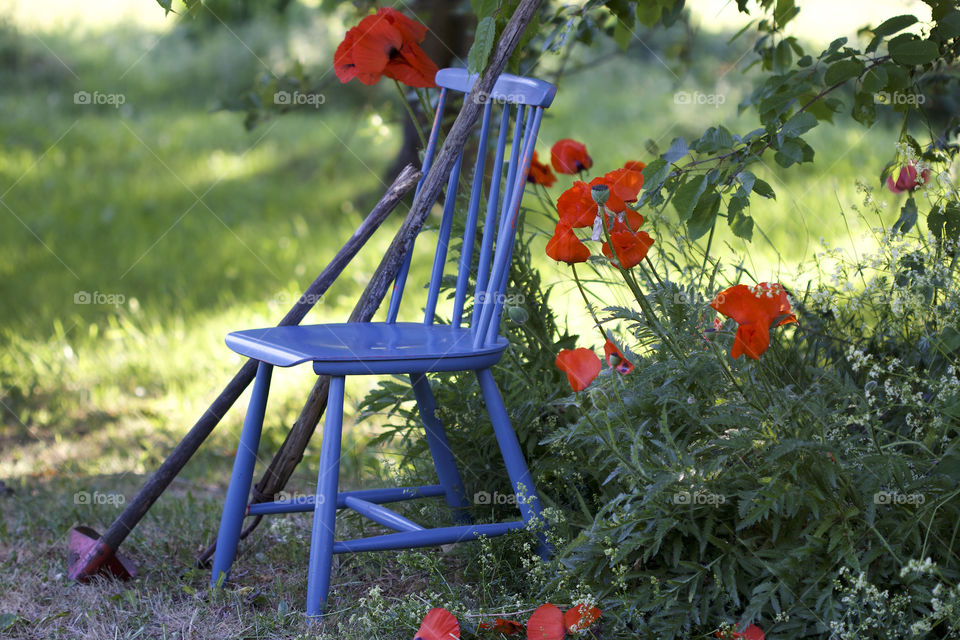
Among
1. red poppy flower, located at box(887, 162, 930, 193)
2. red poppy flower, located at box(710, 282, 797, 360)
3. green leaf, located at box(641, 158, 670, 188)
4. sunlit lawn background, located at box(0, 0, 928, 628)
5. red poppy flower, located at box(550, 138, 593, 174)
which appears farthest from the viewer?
sunlit lawn background, located at box(0, 0, 928, 628)

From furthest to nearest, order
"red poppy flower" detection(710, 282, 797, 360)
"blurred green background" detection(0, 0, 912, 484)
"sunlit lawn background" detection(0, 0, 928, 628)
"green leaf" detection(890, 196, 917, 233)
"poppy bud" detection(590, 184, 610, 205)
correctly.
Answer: "blurred green background" detection(0, 0, 912, 484) < "sunlit lawn background" detection(0, 0, 928, 628) < "green leaf" detection(890, 196, 917, 233) < "poppy bud" detection(590, 184, 610, 205) < "red poppy flower" detection(710, 282, 797, 360)

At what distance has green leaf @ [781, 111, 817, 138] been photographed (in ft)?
5.62

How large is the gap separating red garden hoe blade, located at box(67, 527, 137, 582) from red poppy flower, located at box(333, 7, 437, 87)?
1150 millimetres

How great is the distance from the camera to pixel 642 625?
163 centimetres

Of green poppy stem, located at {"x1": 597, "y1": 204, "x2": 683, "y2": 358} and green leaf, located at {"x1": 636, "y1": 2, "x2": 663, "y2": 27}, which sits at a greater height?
green leaf, located at {"x1": 636, "y1": 2, "x2": 663, "y2": 27}

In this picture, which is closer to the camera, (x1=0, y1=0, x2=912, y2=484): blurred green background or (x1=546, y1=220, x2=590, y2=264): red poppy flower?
(x1=546, y1=220, x2=590, y2=264): red poppy flower

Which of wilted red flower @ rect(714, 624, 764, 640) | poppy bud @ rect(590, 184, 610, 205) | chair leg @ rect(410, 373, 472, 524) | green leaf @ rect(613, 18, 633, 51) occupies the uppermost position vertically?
green leaf @ rect(613, 18, 633, 51)

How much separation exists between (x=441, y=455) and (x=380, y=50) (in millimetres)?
887

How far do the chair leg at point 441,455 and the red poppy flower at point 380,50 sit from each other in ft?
2.17

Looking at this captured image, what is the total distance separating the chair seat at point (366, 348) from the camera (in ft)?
5.68

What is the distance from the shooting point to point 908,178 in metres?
2.02

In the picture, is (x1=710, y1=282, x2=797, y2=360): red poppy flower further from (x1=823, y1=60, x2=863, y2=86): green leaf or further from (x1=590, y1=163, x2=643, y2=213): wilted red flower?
(x1=823, y1=60, x2=863, y2=86): green leaf

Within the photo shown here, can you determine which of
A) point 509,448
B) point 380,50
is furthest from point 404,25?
point 509,448

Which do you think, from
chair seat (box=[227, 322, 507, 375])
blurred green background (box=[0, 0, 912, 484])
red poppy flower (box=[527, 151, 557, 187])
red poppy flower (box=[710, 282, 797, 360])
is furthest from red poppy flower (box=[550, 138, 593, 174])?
→ red poppy flower (box=[710, 282, 797, 360])
